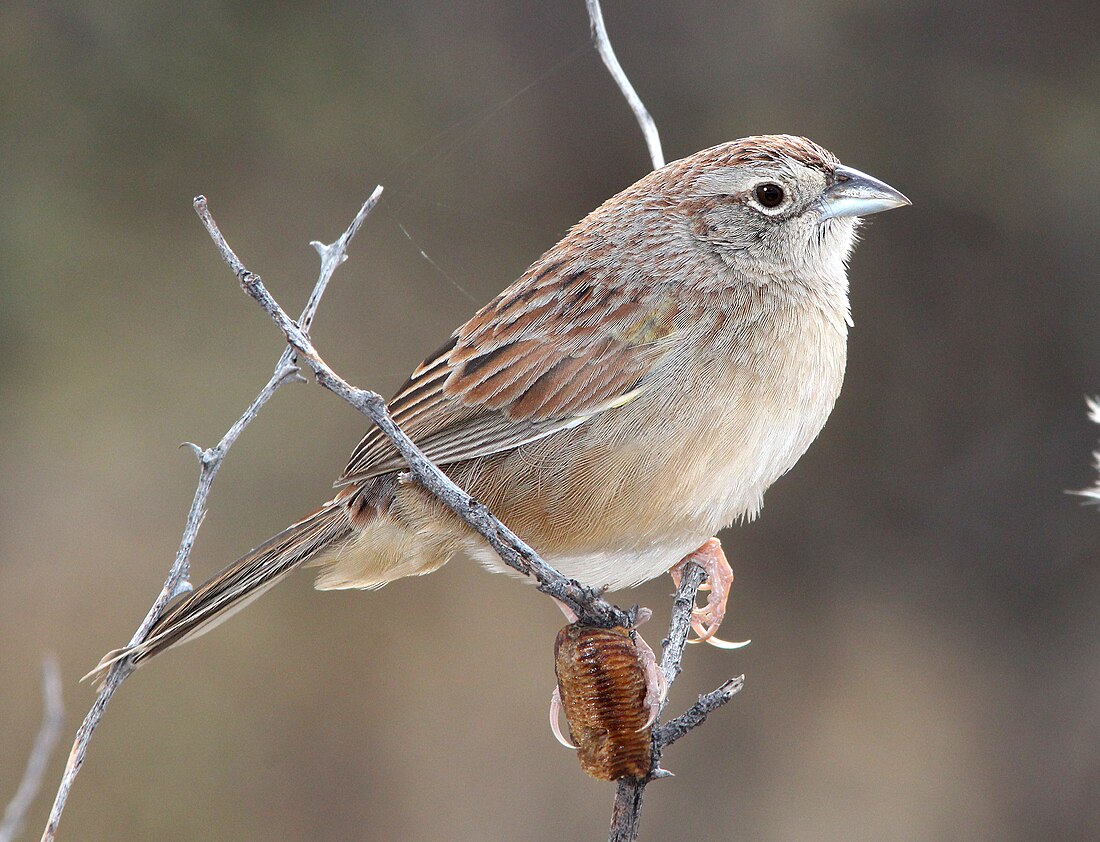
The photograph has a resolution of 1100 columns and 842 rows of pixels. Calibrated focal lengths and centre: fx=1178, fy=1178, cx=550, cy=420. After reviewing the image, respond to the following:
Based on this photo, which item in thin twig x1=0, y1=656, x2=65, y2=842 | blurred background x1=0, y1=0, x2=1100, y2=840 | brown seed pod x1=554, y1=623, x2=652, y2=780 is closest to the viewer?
thin twig x1=0, y1=656, x2=65, y2=842

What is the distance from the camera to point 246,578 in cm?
326

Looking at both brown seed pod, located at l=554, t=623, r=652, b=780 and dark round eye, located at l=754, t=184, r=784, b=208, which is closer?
brown seed pod, located at l=554, t=623, r=652, b=780

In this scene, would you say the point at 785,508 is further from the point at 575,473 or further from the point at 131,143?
the point at 131,143

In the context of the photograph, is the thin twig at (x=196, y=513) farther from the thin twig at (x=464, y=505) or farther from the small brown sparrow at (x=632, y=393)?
the small brown sparrow at (x=632, y=393)

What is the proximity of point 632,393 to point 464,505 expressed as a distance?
40.2 inches

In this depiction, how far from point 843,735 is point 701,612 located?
3.11 metres

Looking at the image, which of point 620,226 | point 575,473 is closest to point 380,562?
point 575,473

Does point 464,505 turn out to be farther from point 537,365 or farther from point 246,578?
point 246,578

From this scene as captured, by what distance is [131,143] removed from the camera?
6.37 metres

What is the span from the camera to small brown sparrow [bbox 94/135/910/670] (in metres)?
3.11

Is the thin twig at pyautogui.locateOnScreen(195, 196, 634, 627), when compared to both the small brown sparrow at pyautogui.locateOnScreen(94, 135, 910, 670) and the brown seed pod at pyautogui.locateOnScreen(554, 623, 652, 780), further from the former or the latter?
the small brown sparrow at pyautogui.locateOnScreen(94, 135, 910, 670)

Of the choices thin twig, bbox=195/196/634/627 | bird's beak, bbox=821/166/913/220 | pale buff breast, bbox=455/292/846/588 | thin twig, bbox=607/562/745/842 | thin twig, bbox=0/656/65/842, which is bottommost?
thin twig, bbox=0/656/65/842

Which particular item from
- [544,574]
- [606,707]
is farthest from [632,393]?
[606,707]

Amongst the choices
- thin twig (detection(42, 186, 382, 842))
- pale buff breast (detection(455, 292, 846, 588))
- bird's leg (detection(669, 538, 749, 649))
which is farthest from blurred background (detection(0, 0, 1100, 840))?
thin twig (detection(42, 186, 382, 842))
